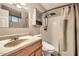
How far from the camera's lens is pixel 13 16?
126cm

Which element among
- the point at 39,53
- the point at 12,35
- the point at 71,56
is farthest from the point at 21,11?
the point at 71,56

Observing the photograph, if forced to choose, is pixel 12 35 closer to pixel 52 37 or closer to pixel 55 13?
pixel 52 37

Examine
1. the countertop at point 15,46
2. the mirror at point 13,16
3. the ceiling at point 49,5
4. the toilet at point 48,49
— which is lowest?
the toilet at point 48,49

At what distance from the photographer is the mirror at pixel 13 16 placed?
120 centimetres

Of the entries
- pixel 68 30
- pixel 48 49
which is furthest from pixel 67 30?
pixel 48 49

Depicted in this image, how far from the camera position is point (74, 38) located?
1.28 meters

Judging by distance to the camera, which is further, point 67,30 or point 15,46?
point 67,30

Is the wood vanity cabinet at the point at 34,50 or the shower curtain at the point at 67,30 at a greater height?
the shower curtain at the point at 67,30

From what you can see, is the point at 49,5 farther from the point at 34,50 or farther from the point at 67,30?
the point at 34,50

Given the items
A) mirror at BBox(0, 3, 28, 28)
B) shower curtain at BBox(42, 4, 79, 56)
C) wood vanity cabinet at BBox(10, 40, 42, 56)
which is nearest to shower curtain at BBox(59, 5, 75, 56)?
shower curtain at BBox(42, 4, 79, 56)

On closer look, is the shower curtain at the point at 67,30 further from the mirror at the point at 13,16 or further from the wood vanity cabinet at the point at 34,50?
the mirror at the point at 13,16

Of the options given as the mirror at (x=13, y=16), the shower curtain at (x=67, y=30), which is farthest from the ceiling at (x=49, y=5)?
the mirror at (x=13, y=16)

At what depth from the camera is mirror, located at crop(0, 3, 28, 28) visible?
3.93 feet

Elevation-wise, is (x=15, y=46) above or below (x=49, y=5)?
below
